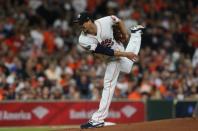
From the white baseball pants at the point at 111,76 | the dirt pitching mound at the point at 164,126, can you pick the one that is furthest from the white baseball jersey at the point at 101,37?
the dirt pitching mound at the point at 164,126

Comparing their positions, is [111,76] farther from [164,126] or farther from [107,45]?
[164,126]

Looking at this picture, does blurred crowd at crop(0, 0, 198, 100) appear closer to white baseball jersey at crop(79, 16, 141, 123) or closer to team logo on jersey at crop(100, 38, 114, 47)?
white baseball jersey at crop(79, 16, 141, 123)

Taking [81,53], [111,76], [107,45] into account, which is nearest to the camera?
[107,45]

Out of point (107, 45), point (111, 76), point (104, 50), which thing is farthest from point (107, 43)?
point (111, 76)

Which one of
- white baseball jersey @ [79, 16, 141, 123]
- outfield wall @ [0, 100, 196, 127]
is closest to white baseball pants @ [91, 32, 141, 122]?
white baseball jersey @ [79, 16, 141, 123]

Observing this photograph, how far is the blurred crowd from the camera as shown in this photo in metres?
18.8

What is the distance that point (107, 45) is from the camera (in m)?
11.3

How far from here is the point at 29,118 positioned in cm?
1786

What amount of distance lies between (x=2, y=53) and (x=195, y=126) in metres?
10.1

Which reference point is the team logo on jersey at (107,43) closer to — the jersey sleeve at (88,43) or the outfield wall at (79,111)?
the jersey sleeve at (88,43)

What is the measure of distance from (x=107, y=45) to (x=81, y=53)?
9348 mm

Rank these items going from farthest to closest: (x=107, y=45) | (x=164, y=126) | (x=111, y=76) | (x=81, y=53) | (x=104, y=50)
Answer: (x=81, y=53)
(x=111, y=76)
(x=107, y=45)
(x=104, y=50)
(x=164, y=126)

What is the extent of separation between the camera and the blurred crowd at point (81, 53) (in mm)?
18797

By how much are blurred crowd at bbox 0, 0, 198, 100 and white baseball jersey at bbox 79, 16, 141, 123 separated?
276 inches
